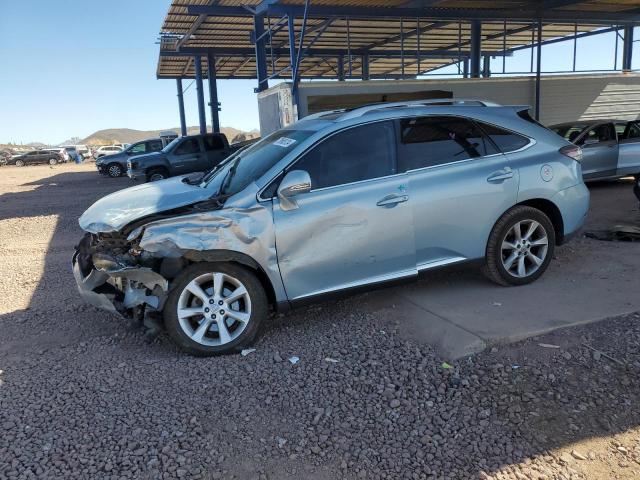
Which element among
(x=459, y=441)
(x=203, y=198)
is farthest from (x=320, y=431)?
(x=203, y=198)

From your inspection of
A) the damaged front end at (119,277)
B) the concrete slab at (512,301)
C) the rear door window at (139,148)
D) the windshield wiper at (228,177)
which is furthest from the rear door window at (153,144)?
the concrete slab at (512,301)

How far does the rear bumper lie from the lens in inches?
201

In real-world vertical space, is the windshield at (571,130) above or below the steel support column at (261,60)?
below

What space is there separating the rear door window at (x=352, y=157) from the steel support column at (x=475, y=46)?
43.7 ft

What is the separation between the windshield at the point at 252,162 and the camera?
446 centimetres

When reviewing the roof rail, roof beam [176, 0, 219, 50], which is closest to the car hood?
the roof rail

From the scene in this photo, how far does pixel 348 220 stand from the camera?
4246 mm

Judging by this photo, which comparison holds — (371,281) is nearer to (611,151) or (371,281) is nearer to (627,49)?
(611,151)

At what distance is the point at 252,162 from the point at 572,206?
3.12 meters

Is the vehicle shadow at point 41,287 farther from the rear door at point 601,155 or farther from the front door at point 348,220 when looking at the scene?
the rear door at point 601,155

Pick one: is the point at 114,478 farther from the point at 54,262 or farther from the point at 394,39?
the point at 394,39

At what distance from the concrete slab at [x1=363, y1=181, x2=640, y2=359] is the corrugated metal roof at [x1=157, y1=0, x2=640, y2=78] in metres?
9.75

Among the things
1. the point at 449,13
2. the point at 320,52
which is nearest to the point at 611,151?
the point at 449,13

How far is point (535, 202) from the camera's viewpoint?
509 centimetres
